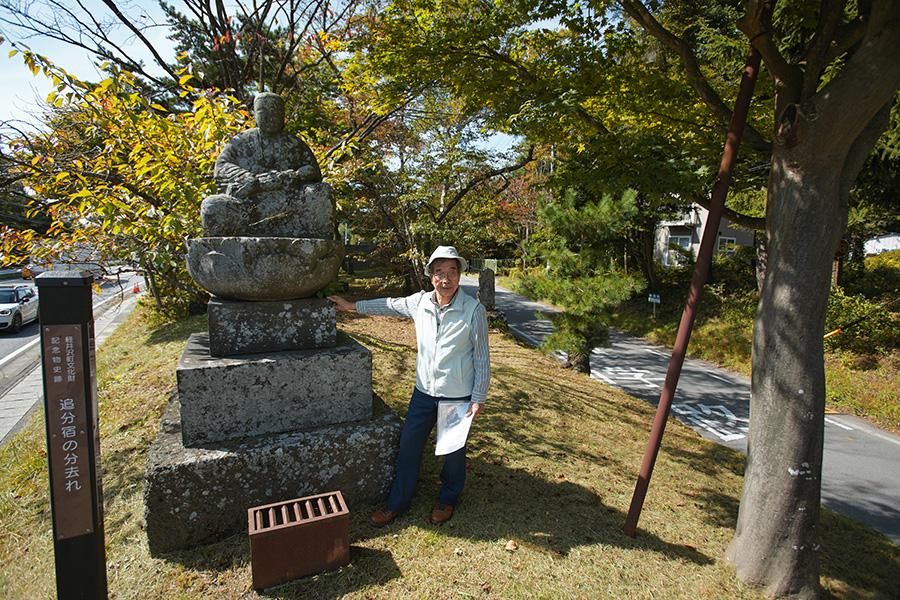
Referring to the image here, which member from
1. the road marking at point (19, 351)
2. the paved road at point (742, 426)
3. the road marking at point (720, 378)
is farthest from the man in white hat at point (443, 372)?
the road marking at point (19, 351)

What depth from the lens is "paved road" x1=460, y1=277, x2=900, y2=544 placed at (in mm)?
5262

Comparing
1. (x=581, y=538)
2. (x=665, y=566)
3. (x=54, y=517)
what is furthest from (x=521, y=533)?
(x=54, y=517)

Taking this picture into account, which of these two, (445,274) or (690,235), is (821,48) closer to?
(445,274)

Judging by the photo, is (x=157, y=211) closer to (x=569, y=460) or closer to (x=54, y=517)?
(x=54, y=517)

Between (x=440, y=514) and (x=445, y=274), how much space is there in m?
1.60

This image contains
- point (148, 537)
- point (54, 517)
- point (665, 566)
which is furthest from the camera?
point (665, 566)

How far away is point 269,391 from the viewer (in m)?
2.90

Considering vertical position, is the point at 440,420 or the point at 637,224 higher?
the point at 637,224

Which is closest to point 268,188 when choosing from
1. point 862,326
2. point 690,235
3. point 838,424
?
point 838,424

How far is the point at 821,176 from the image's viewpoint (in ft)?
8.98

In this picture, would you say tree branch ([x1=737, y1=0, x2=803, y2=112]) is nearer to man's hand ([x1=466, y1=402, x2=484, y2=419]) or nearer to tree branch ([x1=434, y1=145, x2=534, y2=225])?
man's hand ([x1=466, y1=402, x2=484, y2=419])

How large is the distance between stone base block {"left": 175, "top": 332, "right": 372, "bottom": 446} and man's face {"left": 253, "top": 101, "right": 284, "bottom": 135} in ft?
5.28

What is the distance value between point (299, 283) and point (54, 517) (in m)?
1.65

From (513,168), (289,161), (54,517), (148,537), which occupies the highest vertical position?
(513,168)
